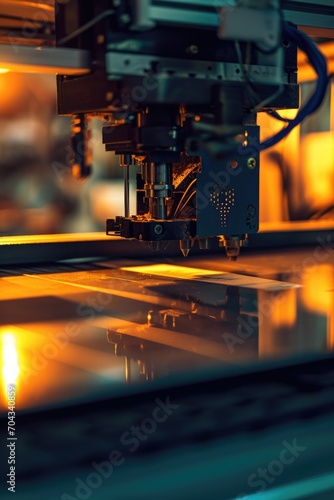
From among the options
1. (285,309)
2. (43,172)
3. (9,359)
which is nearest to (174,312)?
(285,309)

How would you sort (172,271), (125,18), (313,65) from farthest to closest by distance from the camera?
(172,271)
(313,65)
(125,18)

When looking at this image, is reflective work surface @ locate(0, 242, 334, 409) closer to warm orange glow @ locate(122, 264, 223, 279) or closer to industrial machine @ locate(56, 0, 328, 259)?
warm orange glow @ locate(122, 264, 223, 279)

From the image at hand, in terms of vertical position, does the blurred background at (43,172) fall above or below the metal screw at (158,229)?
above

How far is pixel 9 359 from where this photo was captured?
99 cm

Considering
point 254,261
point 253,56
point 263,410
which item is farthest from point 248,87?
point 254,261

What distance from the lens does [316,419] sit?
809 mm

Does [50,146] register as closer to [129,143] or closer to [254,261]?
[254,261]

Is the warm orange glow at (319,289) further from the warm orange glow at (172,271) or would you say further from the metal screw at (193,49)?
the metal screw at (193,49)

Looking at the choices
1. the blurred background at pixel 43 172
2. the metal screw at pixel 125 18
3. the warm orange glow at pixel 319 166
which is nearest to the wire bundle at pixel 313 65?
the metal screw at pixel 125 18

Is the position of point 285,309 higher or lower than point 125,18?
lower

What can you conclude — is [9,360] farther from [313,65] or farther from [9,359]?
[313,65]

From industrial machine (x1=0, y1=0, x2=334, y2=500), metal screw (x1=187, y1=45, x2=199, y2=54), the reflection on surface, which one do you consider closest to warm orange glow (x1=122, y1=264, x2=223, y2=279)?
industrial machine (x1=0, y1=0, x2=334, y2=500)

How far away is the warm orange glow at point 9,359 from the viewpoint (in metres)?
0.90

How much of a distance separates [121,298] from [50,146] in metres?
0.83
